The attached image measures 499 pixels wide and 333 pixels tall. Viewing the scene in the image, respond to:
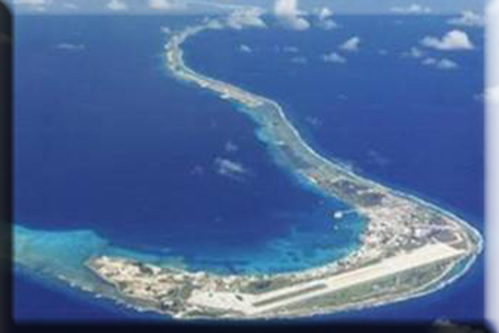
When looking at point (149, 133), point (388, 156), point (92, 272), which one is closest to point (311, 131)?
point (388, 156)

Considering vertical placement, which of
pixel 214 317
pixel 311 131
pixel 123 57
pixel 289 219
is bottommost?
pixel 214 317

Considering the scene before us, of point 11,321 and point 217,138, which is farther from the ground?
point 217,138

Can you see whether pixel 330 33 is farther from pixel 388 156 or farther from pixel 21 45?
pixel 21 45

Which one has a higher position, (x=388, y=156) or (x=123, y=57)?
(x=123, y=57)

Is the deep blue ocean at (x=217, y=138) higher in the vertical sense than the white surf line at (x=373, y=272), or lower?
higher

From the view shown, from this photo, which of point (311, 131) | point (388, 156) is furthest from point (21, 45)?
point (388, 156)

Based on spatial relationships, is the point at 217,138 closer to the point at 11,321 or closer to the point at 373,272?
the point at 373,272

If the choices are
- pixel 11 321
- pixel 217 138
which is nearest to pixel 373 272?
pixel 217 138

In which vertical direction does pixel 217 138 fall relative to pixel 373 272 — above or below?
above
